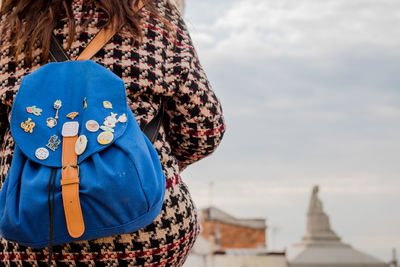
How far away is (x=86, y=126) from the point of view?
154cm

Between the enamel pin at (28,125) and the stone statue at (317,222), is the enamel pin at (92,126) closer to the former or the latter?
the enamel pin at (28,125)

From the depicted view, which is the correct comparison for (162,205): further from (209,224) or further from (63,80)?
(209,224)

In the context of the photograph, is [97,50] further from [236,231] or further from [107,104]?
[236,231]

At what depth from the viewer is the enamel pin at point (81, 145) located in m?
1.50

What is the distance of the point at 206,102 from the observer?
6.03 ft

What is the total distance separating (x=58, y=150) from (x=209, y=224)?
20307mm

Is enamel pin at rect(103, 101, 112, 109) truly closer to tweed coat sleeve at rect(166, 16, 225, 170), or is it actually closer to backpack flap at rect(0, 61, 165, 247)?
backpack flap at rect(0, 61, 165, 247)

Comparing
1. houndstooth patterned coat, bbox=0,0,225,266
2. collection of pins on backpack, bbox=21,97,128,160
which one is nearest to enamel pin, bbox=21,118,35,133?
collection of pins on backpack, bbox=21,97,128,160

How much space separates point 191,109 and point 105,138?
1.27 ft

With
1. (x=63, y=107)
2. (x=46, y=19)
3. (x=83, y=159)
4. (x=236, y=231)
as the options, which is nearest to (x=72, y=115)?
(x=63, y=107)

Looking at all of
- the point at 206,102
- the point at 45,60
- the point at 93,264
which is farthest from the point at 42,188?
the point at 206,102

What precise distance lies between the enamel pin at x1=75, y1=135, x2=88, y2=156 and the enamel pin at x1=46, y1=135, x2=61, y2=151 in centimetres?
6

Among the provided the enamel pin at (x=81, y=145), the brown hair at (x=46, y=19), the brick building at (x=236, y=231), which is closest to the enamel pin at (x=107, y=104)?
the enamel pin at (x=81, y=145)

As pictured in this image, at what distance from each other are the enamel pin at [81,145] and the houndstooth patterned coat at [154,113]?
0.74 ft
